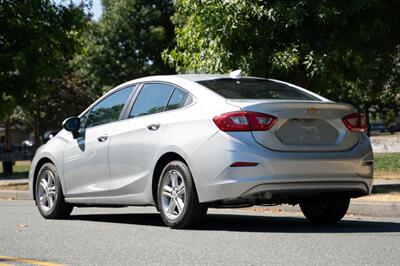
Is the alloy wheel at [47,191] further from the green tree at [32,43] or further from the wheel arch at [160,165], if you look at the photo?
the green tree at [32,43]

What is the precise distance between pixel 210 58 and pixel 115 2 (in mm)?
38287

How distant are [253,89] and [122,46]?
4292 cm

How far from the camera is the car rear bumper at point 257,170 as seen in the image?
748 centimetres

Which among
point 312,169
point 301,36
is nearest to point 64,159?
point 312,169

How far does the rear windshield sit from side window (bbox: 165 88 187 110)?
25 cm

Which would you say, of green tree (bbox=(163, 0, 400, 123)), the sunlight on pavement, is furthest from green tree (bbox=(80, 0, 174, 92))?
the sunlight on pavement

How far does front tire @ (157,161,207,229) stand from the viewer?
7.80 meters

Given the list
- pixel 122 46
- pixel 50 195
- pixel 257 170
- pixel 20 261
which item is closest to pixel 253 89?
pixel 257 170

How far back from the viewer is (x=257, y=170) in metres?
7.48

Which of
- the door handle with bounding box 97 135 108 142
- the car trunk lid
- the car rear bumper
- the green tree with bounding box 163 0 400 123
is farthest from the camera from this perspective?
the green tree with bounding box 163 0 400 123

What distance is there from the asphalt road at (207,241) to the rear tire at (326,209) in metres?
0.15

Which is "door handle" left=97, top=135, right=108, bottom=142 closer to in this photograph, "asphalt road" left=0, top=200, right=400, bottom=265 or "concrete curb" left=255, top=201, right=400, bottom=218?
"asphalt road" left=0, top=200, right=400, bottom=265

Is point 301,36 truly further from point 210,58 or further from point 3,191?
point 3,191

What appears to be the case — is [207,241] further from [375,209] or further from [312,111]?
[375,209]
